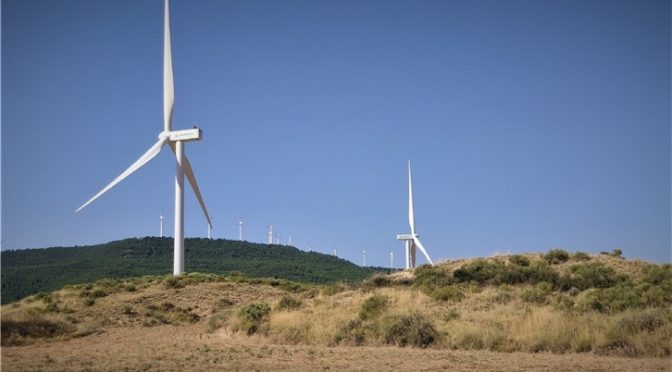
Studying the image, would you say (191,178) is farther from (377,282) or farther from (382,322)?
(382,322)

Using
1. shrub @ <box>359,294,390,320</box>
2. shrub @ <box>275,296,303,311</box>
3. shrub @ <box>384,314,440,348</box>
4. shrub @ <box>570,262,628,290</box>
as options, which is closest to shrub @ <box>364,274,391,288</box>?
shrub @ <box>275,296,303,311</box>

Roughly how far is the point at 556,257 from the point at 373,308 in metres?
18.7

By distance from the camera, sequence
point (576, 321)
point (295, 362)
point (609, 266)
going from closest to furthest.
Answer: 1. point (295, 362)
2. point (576, 321)
3. point (609, 266)

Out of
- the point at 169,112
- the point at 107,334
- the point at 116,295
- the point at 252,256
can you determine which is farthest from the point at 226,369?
the point at 252,256

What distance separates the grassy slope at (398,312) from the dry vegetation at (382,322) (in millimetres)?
59

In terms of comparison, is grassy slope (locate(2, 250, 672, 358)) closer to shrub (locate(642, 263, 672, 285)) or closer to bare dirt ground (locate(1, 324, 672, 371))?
shrub (locate(642, 263, 672, 285))

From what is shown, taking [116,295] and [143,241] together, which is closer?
[116,295]

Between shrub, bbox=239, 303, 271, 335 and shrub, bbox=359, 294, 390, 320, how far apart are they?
13.2 ft

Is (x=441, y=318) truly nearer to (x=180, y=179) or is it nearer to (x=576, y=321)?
(x=576, y=321)

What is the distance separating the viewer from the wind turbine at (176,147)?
147ft

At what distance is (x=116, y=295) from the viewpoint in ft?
124

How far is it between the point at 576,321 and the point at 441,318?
5573mm

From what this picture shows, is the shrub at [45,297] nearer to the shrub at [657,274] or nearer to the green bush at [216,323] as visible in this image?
the green bush at [216,323]

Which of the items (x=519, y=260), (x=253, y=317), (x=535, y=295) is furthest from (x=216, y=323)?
(x=519, y=260)
